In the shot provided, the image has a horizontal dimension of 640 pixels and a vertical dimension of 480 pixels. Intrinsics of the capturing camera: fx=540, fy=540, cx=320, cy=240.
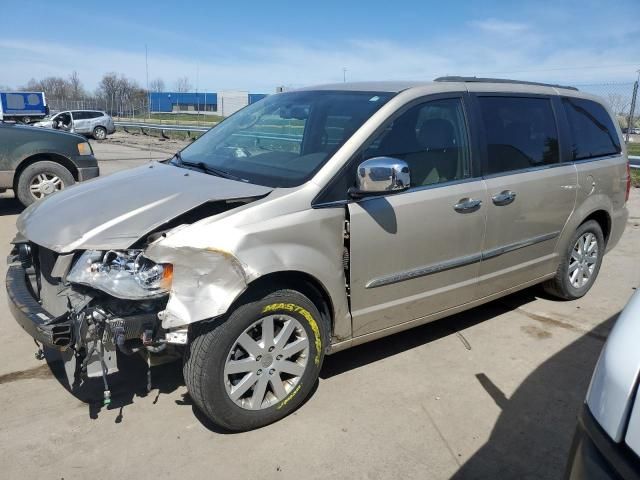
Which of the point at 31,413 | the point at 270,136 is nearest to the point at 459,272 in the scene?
the point at 270,136

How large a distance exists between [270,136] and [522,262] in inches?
85.6

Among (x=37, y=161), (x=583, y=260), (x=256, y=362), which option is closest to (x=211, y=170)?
(x=256, y=362)

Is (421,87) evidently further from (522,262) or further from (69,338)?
(69,338)

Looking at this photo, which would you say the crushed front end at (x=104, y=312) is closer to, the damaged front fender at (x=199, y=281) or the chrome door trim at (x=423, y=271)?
the damaged front fender at (x=199, y=281)

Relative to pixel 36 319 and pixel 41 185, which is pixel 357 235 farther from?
pixel 41 185

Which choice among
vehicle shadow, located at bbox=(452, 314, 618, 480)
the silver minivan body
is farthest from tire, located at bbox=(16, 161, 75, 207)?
vehicle shadow, located at bbox=(452, 314, 618, 480)

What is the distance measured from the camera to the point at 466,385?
137 inches

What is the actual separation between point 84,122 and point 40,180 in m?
22.3

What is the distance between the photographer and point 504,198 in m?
3.83

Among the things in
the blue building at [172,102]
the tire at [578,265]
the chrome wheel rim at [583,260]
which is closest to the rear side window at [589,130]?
the tire at [578,265]

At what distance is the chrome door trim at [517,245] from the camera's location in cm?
388

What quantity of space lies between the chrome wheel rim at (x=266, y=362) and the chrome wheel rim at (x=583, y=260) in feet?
9.76

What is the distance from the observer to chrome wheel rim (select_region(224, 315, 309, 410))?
9.26ft

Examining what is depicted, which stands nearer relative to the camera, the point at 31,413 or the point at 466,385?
the point at 31,413
